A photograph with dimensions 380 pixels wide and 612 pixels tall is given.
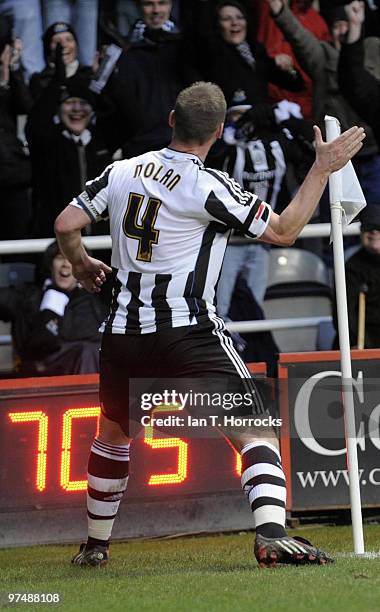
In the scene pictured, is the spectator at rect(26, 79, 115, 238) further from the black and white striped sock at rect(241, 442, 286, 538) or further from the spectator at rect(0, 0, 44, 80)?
the black and white striped sock at rect(241, 442, 286, 538)

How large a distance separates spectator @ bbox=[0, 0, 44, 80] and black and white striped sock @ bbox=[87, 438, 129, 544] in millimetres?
4871

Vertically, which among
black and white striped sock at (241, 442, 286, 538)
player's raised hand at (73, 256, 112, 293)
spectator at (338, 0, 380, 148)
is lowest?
black and white striped sock at (241, 442, 286, 538)

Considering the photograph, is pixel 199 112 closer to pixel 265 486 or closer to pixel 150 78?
pixel 265 486

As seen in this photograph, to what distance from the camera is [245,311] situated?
9.98m

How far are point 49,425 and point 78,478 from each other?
0.36 meters

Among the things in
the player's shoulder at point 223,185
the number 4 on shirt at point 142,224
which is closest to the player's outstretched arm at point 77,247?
the number 4 on shirt at point 142,224

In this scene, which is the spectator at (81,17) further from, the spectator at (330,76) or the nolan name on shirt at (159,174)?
the nolan name on shirt at (159,174)

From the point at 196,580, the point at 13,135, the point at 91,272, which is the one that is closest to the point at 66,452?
the point at 91,272

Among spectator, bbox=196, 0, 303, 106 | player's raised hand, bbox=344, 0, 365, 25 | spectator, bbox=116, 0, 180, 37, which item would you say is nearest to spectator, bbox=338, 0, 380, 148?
player's raised hand, bbox=344, 0, 365, 25

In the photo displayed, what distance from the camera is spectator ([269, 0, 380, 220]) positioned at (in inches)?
407

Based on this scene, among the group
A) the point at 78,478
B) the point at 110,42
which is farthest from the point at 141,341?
the point at 110,42

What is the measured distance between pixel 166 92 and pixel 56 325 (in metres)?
2.24

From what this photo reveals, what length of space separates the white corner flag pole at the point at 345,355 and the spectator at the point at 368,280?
10.9 ft

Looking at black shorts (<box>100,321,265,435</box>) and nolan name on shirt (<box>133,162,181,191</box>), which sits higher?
nolan name on shirt (<box>133,162,181,191</box>)
